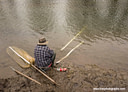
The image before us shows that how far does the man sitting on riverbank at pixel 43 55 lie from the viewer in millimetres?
5270

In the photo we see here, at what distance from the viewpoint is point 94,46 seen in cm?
853

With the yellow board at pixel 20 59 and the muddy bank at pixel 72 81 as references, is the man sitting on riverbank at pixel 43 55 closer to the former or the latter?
the muddy bank at pixel 72 81

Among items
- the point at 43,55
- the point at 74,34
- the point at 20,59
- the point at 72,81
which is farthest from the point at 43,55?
the point at 74,34

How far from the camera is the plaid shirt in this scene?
17.3ft

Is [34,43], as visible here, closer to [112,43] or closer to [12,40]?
[12,40]

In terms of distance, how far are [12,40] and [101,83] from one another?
733 cm

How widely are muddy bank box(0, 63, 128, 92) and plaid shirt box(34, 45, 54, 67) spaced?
0.54 meters

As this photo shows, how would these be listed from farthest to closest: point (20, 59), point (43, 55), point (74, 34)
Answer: point (74, 34), point (20, 59), point (43, 55)

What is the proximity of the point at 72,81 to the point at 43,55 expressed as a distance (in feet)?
5.81

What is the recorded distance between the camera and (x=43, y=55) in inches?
210

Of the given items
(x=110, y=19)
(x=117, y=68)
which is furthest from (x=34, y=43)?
(x=110, y=19)

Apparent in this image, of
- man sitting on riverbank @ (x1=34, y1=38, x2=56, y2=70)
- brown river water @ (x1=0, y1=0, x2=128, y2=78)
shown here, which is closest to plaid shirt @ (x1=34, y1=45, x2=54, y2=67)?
man sitting on riverbank @ (x1=34, y1=38, x2=56, y2=70)

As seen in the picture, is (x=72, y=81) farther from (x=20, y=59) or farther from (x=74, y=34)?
(x=74, y=34)

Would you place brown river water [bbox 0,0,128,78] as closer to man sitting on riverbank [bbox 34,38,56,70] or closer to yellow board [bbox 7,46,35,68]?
yellow board [bbox 7,46,35,68]
